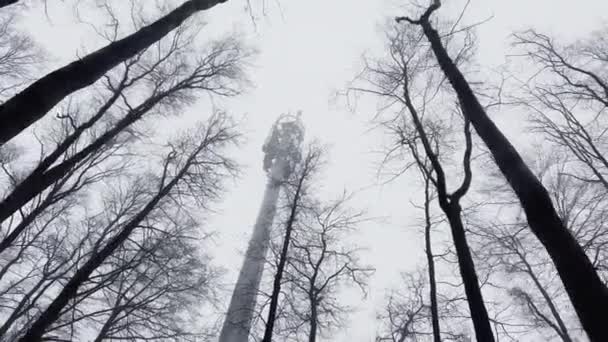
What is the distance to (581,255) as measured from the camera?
6.79 ft

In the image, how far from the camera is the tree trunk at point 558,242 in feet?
5.99

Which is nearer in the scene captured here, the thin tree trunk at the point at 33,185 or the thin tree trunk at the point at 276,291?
the thin tree trunk at the point at 33,185

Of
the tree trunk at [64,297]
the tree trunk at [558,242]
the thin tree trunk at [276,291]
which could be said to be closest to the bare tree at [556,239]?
the tree trunk at [558,242]

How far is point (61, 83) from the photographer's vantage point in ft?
8.39

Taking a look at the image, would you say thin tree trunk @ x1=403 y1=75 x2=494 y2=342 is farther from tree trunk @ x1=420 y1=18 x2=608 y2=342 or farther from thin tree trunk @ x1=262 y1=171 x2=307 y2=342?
thin tree trunk @ x1=262 y1=171 x2=307 y2=342

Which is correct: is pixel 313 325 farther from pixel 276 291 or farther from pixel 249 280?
pixel 249 280

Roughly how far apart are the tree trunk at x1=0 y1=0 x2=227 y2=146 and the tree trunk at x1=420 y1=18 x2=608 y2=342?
169 inches

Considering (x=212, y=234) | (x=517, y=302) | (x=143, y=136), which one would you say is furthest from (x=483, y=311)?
(x=517, y=302)

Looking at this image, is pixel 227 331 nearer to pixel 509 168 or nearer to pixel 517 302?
pixel 517 302

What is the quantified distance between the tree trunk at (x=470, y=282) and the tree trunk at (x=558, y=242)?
159cm

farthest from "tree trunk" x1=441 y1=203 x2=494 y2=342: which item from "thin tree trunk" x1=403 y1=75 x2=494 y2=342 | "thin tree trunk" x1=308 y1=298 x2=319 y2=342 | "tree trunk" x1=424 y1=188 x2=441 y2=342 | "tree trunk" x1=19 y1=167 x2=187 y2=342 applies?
"tree trunk" x1=19 y1=167 x2=187 y2=342

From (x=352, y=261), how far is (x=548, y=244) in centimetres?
762

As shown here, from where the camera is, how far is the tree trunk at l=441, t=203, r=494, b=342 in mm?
3452

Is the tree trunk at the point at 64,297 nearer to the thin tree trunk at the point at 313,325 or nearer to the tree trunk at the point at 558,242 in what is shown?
the thin tree trunk at the point at 313,325
